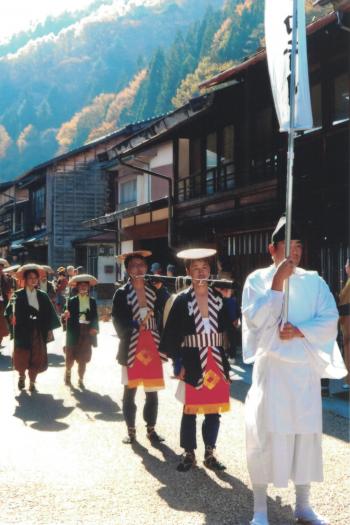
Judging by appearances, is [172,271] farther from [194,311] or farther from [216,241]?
[194,311]

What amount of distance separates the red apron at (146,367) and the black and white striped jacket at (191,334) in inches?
31.7

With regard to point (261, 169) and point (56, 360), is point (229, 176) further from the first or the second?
point (56, 360)

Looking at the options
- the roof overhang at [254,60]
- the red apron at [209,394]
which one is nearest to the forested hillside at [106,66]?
the roof overhang at [254,60]

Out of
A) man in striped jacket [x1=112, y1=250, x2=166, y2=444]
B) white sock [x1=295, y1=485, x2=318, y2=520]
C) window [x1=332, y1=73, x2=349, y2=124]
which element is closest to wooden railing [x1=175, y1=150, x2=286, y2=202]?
window [x1=332, y1=73, x2=349, y2=124]

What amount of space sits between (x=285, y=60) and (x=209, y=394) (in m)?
2.84

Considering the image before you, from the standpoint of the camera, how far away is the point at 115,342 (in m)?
14.1

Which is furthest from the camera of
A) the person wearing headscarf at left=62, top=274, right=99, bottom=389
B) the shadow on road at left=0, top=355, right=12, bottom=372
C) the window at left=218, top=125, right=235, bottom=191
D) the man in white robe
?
the window at left=218, top=125, right=235, bottom=191

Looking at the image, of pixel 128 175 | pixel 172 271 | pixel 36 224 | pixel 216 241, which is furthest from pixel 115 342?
pixel 36 224

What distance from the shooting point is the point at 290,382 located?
3.80m

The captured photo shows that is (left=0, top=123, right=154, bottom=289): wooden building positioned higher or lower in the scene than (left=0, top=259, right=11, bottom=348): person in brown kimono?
higher

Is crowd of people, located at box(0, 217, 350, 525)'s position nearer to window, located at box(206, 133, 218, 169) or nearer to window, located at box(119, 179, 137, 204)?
window, located at box(206, 133, 218, 169)

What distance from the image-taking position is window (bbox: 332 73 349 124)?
431 inches

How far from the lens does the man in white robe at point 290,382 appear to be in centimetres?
374

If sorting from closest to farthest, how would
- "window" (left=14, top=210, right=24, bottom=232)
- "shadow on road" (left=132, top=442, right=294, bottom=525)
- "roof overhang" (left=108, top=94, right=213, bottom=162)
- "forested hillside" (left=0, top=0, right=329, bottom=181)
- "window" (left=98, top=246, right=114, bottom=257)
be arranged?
"shadow on road" (left=132, top=442, right=294, bottom=525), "roof overhang" (left=108, top=94, right=213, bottom=162), "window" (left=98, top=246, right=114, bottom=257), "window" (left=14, top=210, right=24, bottom=232), "forested hillside" (left=0, top=0, right=329, bottom=181)
